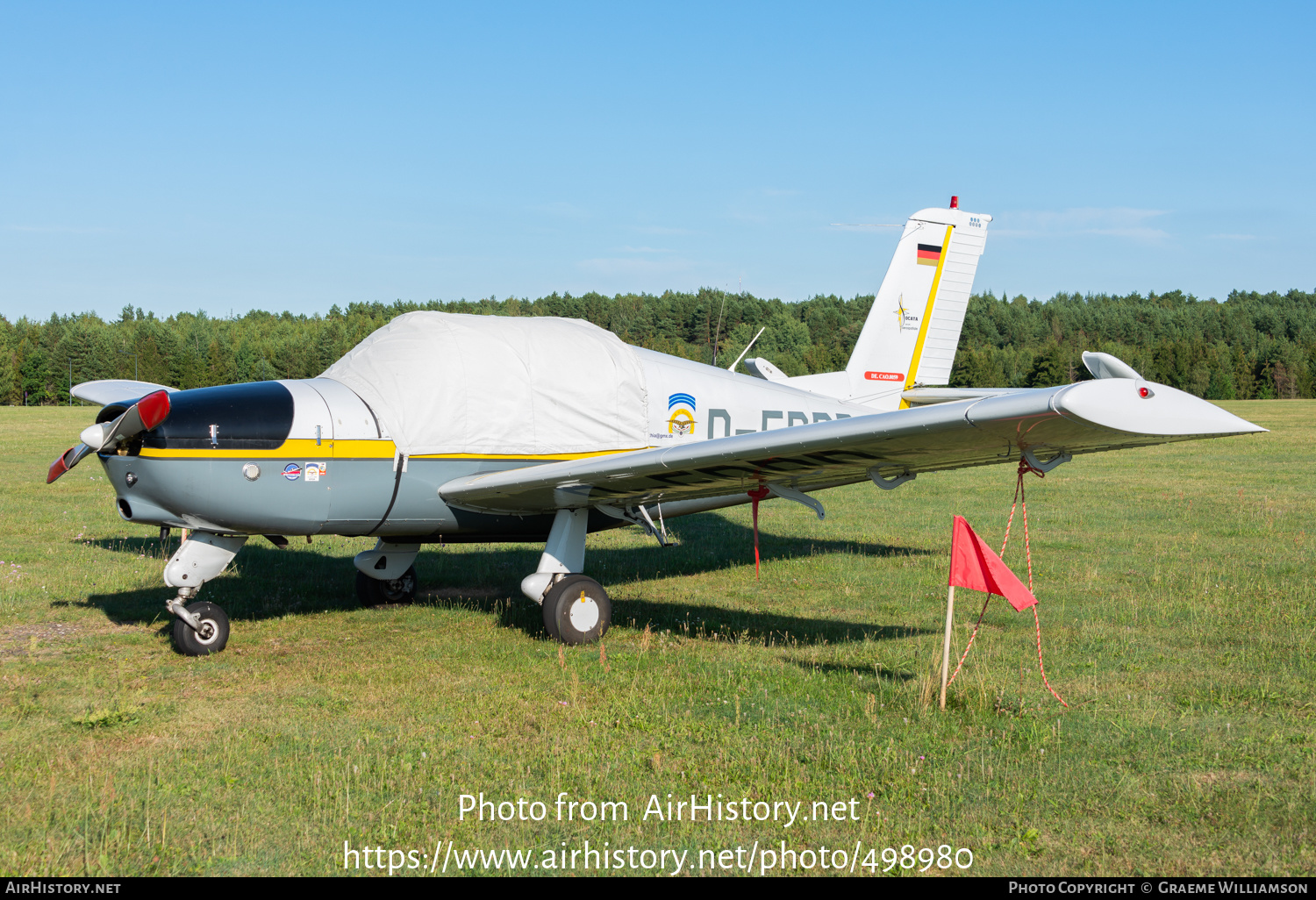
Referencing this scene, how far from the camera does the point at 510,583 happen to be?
10.9 meters

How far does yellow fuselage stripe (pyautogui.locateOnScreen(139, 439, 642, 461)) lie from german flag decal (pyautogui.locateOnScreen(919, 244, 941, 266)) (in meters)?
6.69

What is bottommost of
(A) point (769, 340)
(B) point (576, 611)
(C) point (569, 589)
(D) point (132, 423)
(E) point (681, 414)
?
(B) point (576, 611)

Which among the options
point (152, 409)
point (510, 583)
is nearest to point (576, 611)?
point (510, 583)

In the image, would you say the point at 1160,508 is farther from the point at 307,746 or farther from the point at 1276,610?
the point at 307,746

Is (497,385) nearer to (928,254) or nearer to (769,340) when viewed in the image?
(928,254)

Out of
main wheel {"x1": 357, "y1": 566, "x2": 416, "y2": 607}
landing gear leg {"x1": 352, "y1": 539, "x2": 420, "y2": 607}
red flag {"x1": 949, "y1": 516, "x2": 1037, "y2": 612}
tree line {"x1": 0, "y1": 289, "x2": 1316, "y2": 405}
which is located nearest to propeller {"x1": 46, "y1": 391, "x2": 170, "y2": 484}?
landing gear leg {"x1": 352, "y1": 539, "x2": 420, "y2": 607}

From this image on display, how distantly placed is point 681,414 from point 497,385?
1894 mm

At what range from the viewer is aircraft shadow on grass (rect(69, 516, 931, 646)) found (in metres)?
8.48

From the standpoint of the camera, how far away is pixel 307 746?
5395mm

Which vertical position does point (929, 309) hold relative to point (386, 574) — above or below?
above

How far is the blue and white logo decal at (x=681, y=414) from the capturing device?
933 centimetres

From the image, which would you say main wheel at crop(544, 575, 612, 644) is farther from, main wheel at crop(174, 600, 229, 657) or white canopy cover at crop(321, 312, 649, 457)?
main wheel at crop(174, 600, 229, 657)
